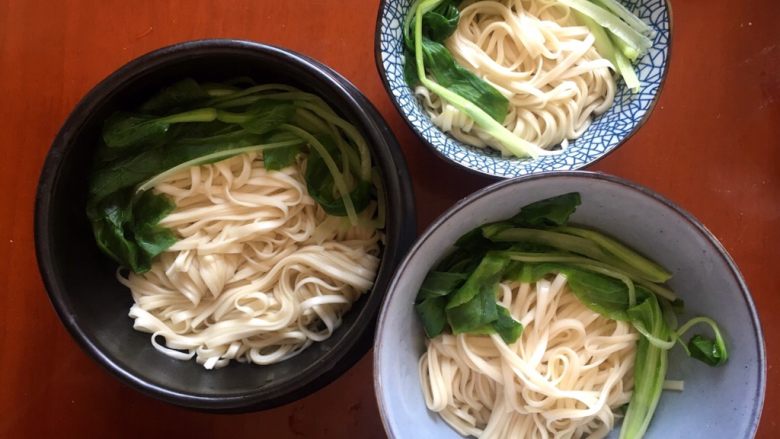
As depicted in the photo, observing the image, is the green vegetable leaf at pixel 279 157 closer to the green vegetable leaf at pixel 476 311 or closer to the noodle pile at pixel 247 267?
the noodle pile at pixel 247 267

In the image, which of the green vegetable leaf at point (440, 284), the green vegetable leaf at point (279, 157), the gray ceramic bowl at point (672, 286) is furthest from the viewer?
the green vegetable leaf at point (279, 157)

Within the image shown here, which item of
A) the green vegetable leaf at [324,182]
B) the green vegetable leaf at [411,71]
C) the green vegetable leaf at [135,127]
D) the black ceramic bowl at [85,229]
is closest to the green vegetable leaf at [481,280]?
the black ceramic bowl at [85,229]

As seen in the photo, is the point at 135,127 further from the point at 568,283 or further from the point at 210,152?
the point at 568,283

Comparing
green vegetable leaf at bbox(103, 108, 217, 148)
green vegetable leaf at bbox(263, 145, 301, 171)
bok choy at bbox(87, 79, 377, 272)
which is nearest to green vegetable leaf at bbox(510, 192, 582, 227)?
bok choy at bbox(87, 79, 377, 272)

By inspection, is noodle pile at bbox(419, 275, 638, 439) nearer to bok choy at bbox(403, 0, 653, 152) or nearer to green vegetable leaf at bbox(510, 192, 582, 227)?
green vegetable leaf at bbox(510, 192, 582, 227)

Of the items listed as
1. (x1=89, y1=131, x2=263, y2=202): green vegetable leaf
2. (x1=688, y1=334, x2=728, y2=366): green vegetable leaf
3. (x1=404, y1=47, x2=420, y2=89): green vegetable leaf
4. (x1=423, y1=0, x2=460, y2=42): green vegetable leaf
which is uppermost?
(x1=423, y1=0, x2=460, y2=42): green vegetable leaf

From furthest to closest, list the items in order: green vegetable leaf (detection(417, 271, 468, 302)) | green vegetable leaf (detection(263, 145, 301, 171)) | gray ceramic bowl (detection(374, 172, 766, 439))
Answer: green vegetable leaf (detection(263, 145, 301, 171)) → green vegetable leaf (detection(417, 271, 468, 302)) → gray ceramic bowl (detection(374, 172, 766, 439))

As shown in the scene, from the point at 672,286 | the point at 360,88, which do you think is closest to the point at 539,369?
the point at 672,286
